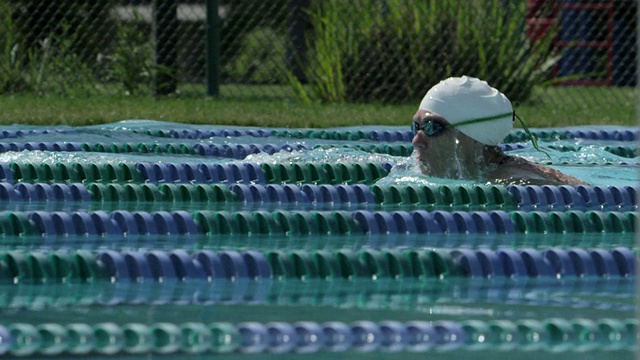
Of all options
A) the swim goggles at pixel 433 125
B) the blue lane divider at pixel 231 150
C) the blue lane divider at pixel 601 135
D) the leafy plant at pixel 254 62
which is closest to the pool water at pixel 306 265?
the swim goggles at pixel 433 125

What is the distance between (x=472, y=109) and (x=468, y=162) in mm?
278

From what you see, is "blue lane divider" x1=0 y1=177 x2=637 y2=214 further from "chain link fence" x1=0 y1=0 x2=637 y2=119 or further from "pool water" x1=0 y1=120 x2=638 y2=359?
"chain link fence" x1=0 y1=0 x2=637 y2=119

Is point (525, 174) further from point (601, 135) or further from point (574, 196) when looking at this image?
point (601, 135)

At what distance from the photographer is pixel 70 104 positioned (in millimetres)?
10859

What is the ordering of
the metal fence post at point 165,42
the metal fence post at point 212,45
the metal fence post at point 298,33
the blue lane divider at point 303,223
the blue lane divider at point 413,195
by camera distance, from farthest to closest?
the metal fence post at point 298,33 < the metal fence post at point 165,42 < the metal fence post at point 212,45 < the blue lane divider at point 413,195 < the blue lane divider at point 303,223

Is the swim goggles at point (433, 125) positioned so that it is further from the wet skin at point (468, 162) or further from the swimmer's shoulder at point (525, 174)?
the swimmer's shoulder at point (525, 174)

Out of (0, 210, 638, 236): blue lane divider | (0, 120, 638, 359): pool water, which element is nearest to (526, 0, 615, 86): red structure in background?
(0, 120, 638, 359): pool water

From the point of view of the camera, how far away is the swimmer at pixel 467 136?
6.19m

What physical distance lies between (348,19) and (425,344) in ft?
30.2

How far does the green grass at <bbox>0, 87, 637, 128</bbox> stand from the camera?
9797mm

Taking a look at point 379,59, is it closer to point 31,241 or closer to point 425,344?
point 31,241

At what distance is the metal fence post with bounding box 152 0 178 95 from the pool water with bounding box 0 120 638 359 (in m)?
5.67

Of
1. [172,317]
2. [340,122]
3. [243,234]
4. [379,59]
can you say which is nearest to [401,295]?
[172,317]

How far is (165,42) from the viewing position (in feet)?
41.5
